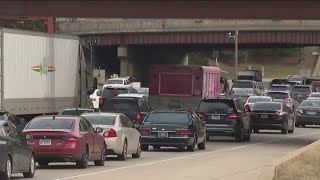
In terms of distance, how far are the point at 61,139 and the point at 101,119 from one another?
4457 millimetres

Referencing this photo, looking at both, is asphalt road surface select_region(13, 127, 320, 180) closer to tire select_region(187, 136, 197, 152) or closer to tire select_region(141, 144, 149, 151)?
tire select_region(187, 136, 197, 152)

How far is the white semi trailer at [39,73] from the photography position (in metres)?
32.2

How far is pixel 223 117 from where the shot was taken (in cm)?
3559

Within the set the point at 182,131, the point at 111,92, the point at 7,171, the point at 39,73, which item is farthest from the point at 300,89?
the point at 7,171

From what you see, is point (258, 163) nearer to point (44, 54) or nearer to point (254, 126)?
point (44, 54)

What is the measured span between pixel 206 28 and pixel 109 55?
75.8 ft

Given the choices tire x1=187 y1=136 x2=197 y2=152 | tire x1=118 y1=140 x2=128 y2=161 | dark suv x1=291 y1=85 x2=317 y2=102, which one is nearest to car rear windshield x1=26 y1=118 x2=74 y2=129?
tire x1=118 y1=140 x2=128 y2=161

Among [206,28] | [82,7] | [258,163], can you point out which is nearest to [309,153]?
[258,163]

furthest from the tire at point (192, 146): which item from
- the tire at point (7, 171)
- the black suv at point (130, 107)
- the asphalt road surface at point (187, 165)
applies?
the tire at point (7, 171)

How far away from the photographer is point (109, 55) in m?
111

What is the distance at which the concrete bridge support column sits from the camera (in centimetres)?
9800

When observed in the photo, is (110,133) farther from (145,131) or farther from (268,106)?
(268,106)

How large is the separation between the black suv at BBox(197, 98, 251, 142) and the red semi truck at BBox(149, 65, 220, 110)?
5.82m

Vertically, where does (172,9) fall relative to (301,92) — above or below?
above
